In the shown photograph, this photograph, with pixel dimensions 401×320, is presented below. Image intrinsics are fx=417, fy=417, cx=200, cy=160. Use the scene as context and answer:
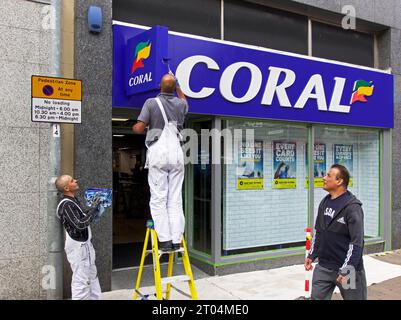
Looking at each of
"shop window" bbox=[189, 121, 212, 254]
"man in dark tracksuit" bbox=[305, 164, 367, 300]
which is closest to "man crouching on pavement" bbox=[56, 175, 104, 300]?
"man in dark tracksuit" bbox=[305, 164, 367, 300]

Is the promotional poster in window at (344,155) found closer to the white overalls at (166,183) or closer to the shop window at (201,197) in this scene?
the shop window at (201,197)

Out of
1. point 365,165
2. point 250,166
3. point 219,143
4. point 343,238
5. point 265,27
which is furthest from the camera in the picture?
point 365,165

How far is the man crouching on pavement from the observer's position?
429 cm

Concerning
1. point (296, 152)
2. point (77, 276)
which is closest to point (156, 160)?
point (77, 276)

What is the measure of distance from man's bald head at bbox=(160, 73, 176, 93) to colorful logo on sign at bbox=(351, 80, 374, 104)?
4955mm

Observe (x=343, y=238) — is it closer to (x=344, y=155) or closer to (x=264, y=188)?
(x=264, y=188)

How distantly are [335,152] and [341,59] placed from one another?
1908 millimetres

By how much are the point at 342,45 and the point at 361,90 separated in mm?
1063

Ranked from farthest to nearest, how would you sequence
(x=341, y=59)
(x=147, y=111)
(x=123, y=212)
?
1. (x=123, y=212)
2. (x=341, y=59)
3. (x=147, y=111)

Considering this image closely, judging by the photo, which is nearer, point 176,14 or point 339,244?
point 339,244

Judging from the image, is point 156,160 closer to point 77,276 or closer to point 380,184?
point 77,276

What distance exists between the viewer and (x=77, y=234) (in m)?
4.41

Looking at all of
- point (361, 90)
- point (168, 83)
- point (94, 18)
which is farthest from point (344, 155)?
point (94, 18)

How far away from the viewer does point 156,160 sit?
4191 millimetres
